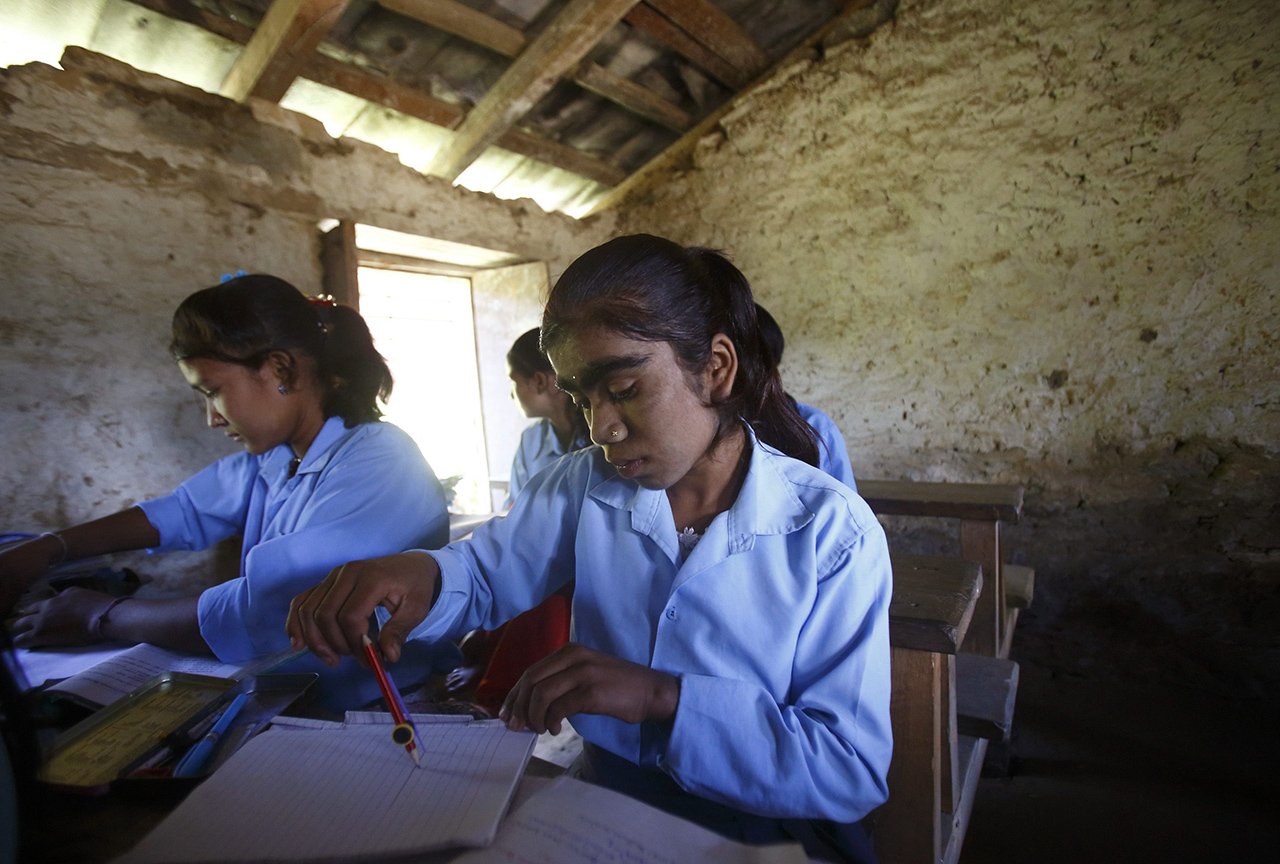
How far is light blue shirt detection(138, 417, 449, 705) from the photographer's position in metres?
1.31

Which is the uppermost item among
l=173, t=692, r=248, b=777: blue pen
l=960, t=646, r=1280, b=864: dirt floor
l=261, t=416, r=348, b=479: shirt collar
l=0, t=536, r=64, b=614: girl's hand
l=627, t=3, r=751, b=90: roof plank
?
l=627, t=3, r=751, b=90: roof plank

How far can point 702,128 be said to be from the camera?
4090mm

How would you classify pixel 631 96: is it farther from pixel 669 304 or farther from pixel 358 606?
pixel 358 606

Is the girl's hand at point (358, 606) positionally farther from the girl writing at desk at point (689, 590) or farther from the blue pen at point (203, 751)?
the blue pen at point (203, 751)

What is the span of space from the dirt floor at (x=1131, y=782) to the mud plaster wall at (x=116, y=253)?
3233 mm

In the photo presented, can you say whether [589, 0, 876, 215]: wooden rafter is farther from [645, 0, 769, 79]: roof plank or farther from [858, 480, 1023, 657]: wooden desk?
[858, 480, 1023, 657]: wooden desk

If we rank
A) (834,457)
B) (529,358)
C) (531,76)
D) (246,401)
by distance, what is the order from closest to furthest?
(246,401), (834,457), (531,76), (529,358)

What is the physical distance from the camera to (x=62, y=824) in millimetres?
730

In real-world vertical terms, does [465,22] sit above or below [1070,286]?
above

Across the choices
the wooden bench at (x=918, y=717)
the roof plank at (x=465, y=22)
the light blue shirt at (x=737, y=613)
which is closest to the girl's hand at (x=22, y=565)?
the light blue shirt at (x=737, y=613)

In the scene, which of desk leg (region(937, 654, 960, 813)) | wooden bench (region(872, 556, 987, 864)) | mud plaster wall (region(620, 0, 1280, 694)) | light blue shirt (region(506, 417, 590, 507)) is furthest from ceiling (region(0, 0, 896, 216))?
desk leg (region(937, 654, 960, 813))

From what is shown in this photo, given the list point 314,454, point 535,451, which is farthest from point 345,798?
point 535,451

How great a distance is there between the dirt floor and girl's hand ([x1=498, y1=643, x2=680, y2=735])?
6.32 feet

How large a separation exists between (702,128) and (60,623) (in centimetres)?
406
